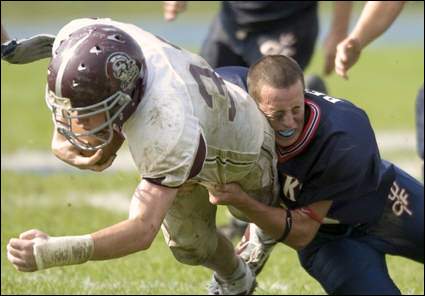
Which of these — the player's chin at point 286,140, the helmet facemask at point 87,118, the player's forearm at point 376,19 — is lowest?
the player's forearm at point 376,19

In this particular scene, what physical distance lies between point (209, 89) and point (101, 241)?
23.8 inches

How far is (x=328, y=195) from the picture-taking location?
164 inches

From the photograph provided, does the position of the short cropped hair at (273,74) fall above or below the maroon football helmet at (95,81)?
below

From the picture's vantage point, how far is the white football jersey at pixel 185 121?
335cm

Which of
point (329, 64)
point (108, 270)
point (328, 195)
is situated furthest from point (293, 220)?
point (329, 64)

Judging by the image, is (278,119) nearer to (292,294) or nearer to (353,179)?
(353,179)

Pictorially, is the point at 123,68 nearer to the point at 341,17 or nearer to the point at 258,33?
the point at 341,17

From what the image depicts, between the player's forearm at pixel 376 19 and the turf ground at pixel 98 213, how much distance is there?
1.16 m

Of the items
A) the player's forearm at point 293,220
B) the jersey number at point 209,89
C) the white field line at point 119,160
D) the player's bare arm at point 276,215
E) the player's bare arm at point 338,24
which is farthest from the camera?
the white field line at point 119,160

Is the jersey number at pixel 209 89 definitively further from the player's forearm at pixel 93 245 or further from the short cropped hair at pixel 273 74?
the player's forearm at pixel 93 245

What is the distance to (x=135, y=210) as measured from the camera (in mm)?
3377

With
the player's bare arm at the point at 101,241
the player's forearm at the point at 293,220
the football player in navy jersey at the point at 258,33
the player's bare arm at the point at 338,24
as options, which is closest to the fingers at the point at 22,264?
the player's bare arm at the point at 101,241

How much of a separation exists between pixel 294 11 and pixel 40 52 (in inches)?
105

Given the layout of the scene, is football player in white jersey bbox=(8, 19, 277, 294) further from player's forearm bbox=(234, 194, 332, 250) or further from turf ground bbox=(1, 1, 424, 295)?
turf ground bbox=(1, 1, 424, 295)
